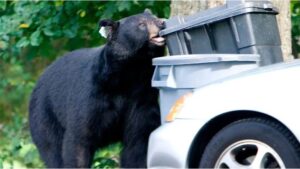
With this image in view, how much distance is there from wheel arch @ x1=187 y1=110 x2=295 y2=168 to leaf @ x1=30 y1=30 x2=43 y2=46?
173 inches

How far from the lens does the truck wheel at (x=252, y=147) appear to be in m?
5.88

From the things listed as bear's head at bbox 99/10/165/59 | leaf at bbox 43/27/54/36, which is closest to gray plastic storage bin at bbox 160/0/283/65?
bear's head at bbox 99/10/165/59

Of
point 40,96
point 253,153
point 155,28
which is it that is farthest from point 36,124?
point 253,153

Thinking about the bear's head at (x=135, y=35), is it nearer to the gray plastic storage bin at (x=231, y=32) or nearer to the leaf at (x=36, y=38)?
the gray plastic storage bin at (x=231, y=32)

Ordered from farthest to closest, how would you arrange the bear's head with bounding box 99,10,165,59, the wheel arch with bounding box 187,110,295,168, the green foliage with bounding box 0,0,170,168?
the green foliage with bounding box 0,0,170,168 < the bear's head with bounding box 99,10,165,59 < the wheel arch with bounding box 187,110,295,168

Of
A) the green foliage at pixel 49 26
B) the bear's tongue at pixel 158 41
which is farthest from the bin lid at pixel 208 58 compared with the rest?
the green foliage at pixel 49 26

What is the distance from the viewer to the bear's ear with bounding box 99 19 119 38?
874 cm

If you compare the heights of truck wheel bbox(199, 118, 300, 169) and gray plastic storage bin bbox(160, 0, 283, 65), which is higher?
gray plastic storage bin bbox(160, 0, 283, 65)

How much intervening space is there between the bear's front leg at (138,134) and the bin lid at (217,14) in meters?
1.21

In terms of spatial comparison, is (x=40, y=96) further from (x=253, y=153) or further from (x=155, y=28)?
(x=253, y=153)

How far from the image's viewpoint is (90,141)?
8.97 m

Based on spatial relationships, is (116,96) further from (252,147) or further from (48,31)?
(252,147)

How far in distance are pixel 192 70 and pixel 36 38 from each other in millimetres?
3906

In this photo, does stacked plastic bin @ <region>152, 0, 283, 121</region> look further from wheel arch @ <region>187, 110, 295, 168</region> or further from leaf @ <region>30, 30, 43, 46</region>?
leaf @ <region>30, 30, 43, 46</region>
